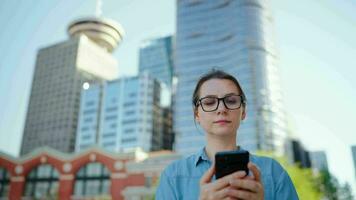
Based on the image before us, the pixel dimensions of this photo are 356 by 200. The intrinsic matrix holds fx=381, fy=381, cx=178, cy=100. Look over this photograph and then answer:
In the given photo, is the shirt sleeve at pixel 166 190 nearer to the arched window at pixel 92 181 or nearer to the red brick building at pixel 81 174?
the red brick building at pixel 81 174

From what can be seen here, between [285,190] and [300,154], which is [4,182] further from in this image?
[300,154]

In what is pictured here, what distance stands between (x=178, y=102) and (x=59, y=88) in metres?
53.2

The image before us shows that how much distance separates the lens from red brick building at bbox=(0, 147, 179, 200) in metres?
36.4

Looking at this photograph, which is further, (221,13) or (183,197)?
(221,13)

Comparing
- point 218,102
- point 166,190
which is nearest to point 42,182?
point 166,190

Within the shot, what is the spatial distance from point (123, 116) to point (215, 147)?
10440 cm

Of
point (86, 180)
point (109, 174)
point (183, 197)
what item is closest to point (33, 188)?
point (86, 180)

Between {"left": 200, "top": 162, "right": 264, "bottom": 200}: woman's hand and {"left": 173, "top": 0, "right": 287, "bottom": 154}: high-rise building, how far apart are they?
246 feet

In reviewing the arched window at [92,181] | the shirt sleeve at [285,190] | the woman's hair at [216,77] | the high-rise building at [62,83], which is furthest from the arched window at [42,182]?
the high-rise building at [62,83]

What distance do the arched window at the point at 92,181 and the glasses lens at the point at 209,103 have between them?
37.2 m

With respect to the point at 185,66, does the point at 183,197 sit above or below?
below

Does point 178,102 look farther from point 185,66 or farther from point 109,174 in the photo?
point 109,174

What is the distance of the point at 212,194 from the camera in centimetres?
188

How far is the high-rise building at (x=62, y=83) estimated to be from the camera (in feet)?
379
